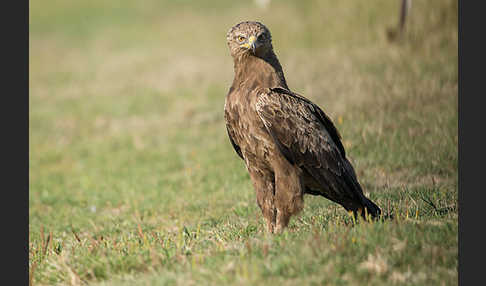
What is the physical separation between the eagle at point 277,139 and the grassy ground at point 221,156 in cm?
32

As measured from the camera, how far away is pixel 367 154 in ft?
30.2

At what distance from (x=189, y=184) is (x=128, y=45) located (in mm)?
16315

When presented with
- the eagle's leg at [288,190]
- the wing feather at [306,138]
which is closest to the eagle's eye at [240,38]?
the wing feather at [306,138]

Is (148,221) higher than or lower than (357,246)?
lower

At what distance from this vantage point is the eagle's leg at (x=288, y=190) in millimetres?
5711

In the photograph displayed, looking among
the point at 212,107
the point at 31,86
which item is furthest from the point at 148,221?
the point at 31,86

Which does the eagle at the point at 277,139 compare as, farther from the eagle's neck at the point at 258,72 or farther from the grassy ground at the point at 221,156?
the grassy ground at the point at 221,156

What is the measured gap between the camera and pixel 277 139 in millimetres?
5660

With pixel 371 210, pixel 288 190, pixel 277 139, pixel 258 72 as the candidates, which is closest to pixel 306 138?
pixel 277 139

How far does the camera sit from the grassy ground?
4617 millimetres

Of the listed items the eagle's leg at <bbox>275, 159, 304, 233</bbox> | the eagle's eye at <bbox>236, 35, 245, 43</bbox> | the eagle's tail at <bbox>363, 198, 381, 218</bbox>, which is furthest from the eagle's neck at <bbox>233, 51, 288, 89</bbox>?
the eagle's tail at <bbox>363, 198, 381, 218</bbox>

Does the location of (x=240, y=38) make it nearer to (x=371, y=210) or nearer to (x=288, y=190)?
(x=288, y=190)

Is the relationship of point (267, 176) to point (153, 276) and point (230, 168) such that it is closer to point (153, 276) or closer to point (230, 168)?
point (153, 276)

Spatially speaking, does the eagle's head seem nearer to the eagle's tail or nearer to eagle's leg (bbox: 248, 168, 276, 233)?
eagle's leg (bbox: 248, 168, 276, 233)
